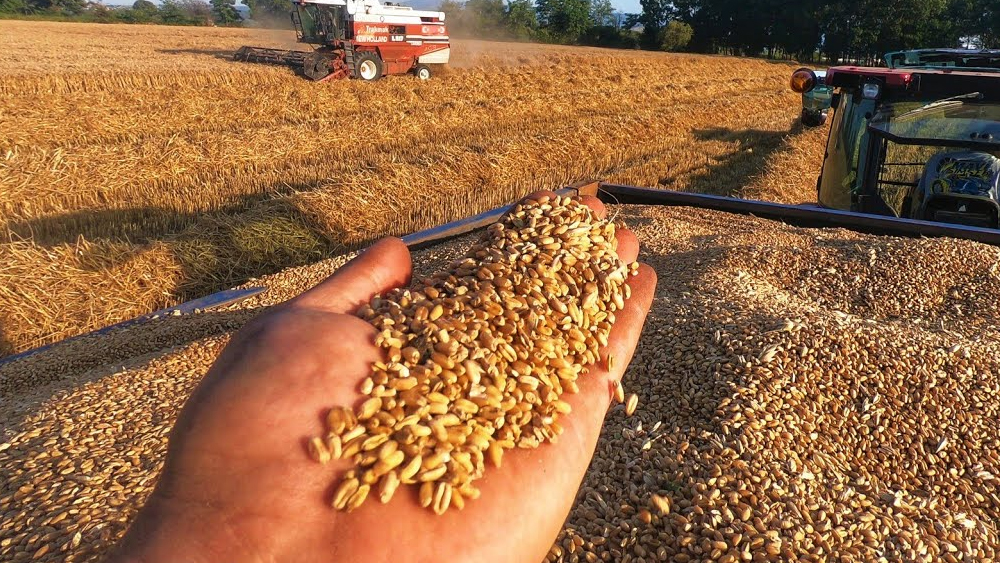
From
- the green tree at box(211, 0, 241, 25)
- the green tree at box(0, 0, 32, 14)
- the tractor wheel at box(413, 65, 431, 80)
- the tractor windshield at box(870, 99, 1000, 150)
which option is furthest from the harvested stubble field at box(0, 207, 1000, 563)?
the green tree at box(211, 0, 241, 25)

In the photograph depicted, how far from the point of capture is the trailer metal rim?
56.9 ft

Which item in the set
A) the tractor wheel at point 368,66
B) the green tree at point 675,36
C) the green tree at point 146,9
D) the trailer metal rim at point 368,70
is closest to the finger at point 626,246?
the tractor wheel at point 368,66

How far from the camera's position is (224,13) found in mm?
59719

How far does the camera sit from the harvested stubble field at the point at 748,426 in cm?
222

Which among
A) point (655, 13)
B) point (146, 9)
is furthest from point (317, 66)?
point (146, 9)

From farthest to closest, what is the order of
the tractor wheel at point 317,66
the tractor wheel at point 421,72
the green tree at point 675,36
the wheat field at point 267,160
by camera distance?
the green tree at point 675,36, the tractor wheel at point 421,72, the tractor wheel at point 317,66, the wheat field at point 267,160

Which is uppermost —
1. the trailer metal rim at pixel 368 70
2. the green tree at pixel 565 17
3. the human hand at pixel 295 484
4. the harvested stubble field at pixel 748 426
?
the green tree at pixel 565 17

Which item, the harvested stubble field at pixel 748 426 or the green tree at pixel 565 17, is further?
the green tree at pixel 565 17

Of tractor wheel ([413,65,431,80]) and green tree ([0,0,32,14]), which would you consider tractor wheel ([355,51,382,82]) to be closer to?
tractor wheel ([413,65,431,80])

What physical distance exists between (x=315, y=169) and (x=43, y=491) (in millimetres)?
7621

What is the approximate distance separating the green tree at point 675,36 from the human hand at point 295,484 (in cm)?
5022

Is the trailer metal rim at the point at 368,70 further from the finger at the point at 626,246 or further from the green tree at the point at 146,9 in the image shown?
the green tree at the point at 146,9

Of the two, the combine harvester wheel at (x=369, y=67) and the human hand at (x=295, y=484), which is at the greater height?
the combine harvester wheel at (x=369, y=67)

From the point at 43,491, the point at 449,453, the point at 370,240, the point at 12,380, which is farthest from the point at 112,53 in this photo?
the point at 449,453
